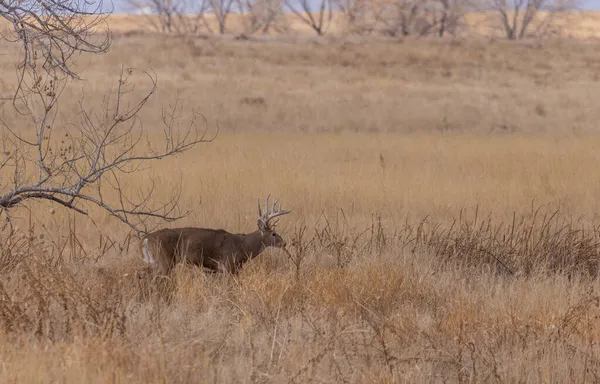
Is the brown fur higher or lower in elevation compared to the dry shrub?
higher

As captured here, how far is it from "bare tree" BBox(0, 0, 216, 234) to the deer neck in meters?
0.75

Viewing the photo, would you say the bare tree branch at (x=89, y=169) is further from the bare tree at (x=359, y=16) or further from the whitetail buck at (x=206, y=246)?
the bare tree at (x=359, y=16)

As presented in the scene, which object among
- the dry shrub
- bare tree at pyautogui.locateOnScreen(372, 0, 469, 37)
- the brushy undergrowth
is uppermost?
bare tree at pyautogui.locateOnScreen(372, 0, 469, 37)

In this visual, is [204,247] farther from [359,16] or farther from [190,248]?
[359,16]

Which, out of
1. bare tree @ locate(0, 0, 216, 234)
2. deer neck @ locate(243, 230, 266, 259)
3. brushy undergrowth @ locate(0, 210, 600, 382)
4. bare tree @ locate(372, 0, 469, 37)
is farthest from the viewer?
bare tree @ locate(372, 0, 469, 37)

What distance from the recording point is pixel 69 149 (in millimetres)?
8281

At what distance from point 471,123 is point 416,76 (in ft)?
29.7

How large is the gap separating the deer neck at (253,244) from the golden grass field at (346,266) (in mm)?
198

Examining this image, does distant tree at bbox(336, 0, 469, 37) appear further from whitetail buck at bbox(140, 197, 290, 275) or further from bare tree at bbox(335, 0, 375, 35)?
whitetail buck at bbox(140, 197, 290, 275)

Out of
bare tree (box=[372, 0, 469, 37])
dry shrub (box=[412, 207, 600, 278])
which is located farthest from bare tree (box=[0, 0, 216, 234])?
bare tree (box=[372, 0, 469, 37])

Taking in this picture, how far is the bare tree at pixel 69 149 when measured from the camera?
7578 millimetres

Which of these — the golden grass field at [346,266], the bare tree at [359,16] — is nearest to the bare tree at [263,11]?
the bare tree at [359,16]

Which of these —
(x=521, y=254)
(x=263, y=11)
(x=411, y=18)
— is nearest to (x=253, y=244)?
(x=521, y=254)

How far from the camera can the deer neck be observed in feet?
28.6
